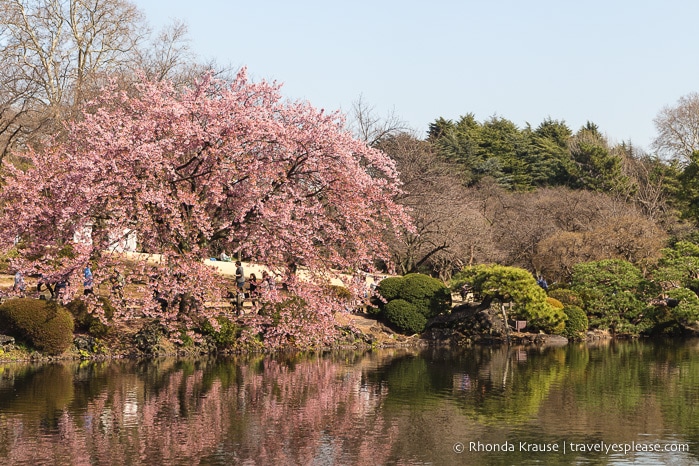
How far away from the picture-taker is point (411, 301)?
40.0m

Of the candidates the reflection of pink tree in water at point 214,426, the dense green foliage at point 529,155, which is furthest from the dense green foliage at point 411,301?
the dense green foliage at point 529,155

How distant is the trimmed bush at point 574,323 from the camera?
42406 mm

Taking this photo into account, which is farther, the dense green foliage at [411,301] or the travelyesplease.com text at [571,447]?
the dense green foliage at [411,301]

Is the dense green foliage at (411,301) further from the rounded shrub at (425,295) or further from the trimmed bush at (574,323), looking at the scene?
the trimmed bush at (574,323)

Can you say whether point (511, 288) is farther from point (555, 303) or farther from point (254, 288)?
point (254, 288)

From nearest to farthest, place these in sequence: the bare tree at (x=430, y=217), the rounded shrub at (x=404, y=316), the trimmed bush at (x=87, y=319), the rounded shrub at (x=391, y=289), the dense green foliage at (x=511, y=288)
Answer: the trimmed bush at (x=87, y=319) → the dense green foliage at (x=511, y=288) → the rounded shrub at (x=404, y=316) → the rounded shrub at (x=391, y=289) → the bare tree at (x=430, y=217)

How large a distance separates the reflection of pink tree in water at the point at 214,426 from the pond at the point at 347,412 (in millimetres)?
45

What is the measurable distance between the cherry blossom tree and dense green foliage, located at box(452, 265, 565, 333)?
7626 mm

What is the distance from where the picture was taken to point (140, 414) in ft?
64.8

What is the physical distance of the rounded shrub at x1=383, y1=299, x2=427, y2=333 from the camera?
39406 millimetres

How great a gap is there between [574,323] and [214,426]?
27374mm

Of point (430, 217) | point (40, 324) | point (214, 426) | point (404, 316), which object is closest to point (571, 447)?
point (214, 426)

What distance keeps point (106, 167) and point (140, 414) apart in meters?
11.5

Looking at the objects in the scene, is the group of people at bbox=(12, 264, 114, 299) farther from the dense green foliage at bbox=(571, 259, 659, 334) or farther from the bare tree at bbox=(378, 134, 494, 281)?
the dense green foliage at bbox=(571, 259, 659, 334)
